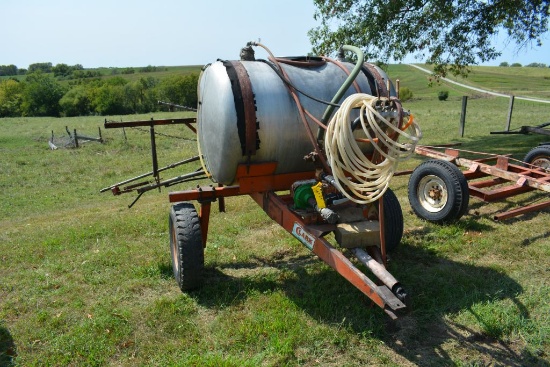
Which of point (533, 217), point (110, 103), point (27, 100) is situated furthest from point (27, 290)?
point (27, 100)

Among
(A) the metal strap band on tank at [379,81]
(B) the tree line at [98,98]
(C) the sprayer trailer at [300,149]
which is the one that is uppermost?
(A) the metal strap band on tank at [379,81]

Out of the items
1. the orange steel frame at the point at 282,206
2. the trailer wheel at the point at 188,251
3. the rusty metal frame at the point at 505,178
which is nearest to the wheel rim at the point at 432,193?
the rusty metal frame at the point at 505,178

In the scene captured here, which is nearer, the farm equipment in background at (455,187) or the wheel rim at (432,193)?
the farm equipment in background at (455,187)

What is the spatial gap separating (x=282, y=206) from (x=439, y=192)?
10.1 ft

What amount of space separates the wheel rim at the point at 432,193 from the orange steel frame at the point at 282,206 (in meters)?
2.52

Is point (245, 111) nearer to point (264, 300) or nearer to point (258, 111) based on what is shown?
point (258, 111)

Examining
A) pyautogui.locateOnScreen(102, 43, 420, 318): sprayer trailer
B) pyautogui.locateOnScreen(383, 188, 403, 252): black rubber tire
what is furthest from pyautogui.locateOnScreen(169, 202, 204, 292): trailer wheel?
pyautogui.locateOnScreen(383, 188, 403, 252): black rubber tire

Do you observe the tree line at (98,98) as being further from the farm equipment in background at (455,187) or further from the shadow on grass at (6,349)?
Answer: the shadow on grass at (6,349)

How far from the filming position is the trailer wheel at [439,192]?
237 inches

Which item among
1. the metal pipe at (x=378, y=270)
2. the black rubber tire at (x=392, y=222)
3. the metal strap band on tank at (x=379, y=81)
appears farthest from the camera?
the black rubber tire at (x=392, y=222)

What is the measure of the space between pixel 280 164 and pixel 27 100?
7641 cm

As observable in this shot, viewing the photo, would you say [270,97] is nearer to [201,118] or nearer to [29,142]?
[201,118]

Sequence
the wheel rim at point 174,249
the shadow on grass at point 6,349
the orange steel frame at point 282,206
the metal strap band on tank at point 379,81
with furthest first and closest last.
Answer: the wheel rim at point 174,249, the metal strap band on tank at point 379,81, the shadow on grass at point 6,349, the orange steel frame at point 282,206

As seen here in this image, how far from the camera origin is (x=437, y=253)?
214 inches
